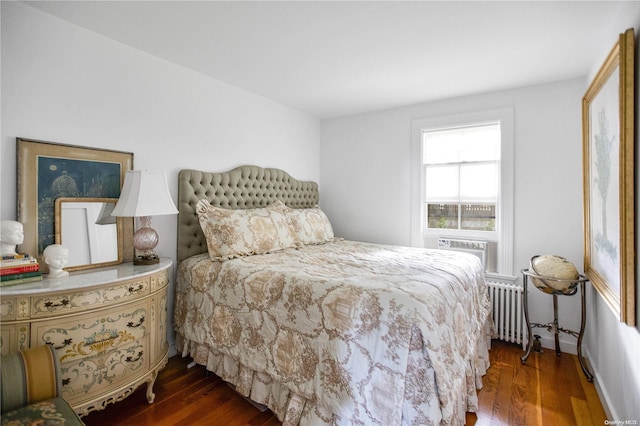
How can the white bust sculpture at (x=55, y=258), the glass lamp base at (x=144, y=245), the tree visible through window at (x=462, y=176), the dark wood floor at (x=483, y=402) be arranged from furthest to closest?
the tree visible through window at (x=462, y=176)
the glass lamp base at (x=144, y=245)
the dark wood floor at (x=483, y=402)
the white bust sculpture at (x=55, y=258)

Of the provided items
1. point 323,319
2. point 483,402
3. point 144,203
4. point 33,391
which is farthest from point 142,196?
point 483,402

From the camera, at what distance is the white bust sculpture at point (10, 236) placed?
163 centimetres

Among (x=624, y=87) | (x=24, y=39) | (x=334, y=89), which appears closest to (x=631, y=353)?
(x=624, y=87)

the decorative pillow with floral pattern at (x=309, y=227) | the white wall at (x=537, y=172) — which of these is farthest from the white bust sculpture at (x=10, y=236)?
the white wall at (x=537, y=172)

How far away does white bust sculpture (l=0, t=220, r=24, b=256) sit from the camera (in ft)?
5.34

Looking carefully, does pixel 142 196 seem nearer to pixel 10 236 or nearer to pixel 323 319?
pixel 10 236

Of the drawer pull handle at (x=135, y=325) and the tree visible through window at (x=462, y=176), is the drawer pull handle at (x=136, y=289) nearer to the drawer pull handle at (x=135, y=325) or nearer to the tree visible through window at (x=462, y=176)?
the drawer pull handle at (x=135, y=325)

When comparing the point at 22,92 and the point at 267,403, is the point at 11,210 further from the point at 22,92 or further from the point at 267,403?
the point at 267,403

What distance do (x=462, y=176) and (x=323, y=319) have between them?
248 centimetres

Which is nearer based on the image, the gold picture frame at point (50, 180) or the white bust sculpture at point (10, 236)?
the white bust sculpture at point (10, 236)

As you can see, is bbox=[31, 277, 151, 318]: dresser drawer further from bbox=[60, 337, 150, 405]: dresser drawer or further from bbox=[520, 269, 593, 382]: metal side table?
bbox=[520, 269, 593, 382]: metal side table

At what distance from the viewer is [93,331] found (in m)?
1.68

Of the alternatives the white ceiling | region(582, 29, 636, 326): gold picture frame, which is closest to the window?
the white ceiling

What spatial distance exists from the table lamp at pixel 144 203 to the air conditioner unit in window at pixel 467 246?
107 inches
